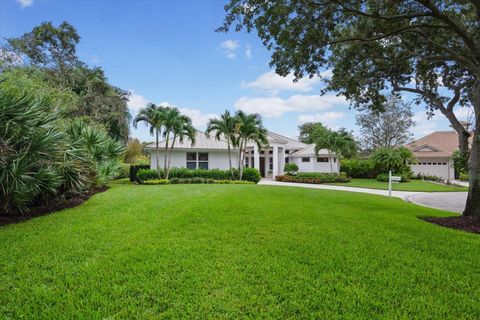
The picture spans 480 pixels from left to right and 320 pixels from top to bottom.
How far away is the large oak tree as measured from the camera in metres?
7.39

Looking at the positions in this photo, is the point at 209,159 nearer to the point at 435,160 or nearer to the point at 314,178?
the point at 314,178

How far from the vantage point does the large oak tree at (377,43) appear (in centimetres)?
739

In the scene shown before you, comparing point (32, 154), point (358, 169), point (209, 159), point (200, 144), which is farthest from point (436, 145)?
point (32, 154)

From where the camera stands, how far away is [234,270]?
3760 millimetres

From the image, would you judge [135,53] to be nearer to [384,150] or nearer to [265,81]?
[265,81]

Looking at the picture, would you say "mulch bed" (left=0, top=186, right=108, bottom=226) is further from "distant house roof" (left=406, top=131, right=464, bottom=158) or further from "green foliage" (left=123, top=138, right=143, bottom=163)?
"distant house roof" (left=406, top=131, right=464, bottom=158)

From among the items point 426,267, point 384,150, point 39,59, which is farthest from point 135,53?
point 384,150

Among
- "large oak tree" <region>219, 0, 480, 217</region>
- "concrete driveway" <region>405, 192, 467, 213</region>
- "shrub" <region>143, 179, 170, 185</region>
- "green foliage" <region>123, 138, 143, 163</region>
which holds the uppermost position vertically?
"large oak tree" <region>219, 0, 480, 217</region>

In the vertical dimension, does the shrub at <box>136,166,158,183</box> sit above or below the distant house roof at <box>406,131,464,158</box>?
below

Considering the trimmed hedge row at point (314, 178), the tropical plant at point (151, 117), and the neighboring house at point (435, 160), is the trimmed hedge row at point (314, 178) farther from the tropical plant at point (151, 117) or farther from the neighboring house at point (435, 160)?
the tropical plant at point (151, 117)

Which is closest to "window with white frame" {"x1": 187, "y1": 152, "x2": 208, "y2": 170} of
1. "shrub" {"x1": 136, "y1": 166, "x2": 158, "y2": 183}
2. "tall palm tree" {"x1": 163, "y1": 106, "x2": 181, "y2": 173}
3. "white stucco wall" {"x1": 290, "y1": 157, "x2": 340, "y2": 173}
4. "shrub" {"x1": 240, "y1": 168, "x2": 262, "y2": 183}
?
"shrub" {"x1": 136, "y1": 166, "x2": 158, "y2": 183}

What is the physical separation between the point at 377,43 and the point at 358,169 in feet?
75.1

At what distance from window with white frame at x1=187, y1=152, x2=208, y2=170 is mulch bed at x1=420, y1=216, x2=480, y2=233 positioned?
18.3 m

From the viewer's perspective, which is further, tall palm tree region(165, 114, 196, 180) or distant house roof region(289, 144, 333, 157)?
distant house roof region(289, 144, 333, 157)
